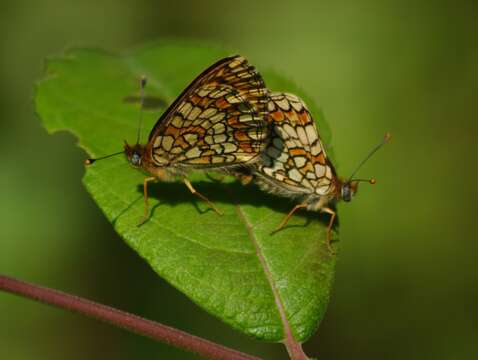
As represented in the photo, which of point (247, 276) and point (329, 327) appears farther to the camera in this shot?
point (329, 327)

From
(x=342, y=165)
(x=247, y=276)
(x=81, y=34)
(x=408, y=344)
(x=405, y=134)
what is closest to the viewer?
(x=247, y=276)

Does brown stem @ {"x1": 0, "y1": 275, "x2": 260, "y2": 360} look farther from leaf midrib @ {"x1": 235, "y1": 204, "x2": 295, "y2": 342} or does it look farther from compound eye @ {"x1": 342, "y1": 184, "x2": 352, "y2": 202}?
compound eye @ {"x1": 342, "y1": 184, "x2": 352, "y2": 202}

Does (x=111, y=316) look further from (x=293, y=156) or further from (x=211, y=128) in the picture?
(x=293, y=156)

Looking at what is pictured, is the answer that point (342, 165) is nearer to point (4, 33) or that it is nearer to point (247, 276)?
point (247, 276)

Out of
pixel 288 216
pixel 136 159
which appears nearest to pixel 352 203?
pixel 288 216

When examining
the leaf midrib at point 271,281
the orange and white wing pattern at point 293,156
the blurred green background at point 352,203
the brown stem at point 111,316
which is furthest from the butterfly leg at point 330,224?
the blurred green background at point 352,203

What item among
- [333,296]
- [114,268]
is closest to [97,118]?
[114,268]
